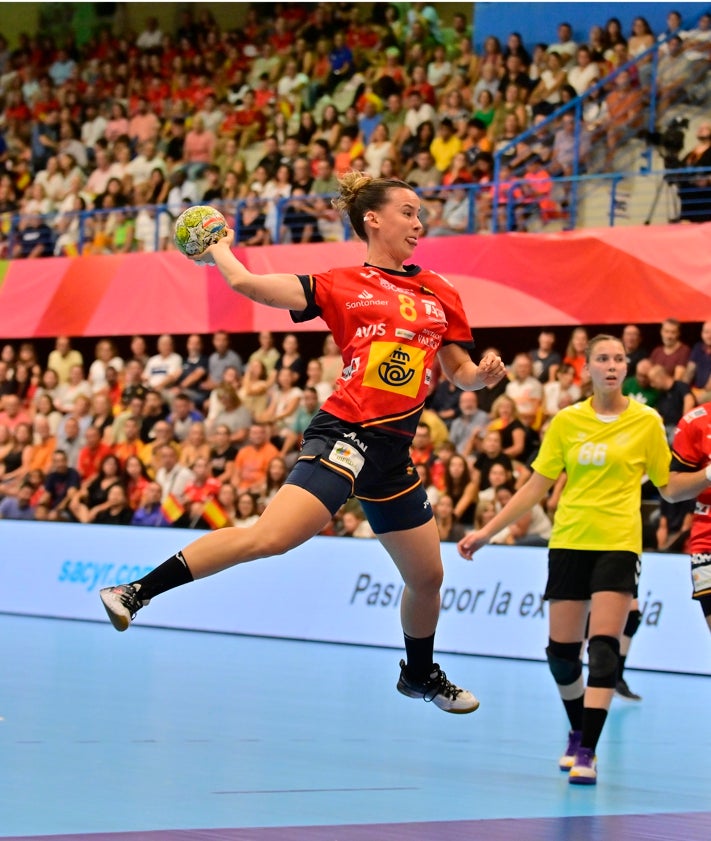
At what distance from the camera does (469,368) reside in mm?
6457

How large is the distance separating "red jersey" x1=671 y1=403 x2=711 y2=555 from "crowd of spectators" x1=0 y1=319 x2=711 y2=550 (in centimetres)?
559

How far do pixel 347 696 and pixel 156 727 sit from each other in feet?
7.18

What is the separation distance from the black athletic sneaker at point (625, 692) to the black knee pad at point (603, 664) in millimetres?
3399

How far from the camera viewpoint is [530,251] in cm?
1622

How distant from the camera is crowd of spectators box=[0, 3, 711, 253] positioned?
1728cm

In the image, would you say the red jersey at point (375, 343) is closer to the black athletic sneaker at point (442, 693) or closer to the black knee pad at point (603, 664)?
the black athletic sneaker at point (442, 693)

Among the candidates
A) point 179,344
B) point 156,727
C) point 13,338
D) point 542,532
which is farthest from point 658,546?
point 13,338

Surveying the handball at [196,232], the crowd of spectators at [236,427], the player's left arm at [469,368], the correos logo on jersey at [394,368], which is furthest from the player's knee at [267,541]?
the crowd of spectators at [236,427]

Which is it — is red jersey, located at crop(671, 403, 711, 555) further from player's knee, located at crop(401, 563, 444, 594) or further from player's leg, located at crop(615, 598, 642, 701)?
player's leg, located at crop(615, 598, 642, 701)

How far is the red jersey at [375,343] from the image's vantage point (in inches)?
244

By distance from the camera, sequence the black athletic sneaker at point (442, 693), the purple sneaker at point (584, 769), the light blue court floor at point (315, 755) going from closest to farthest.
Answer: the light blue court floor at point (315, 755), the black athletic sneaker at point (442, 693), the purple sneaker at point (584, 769)

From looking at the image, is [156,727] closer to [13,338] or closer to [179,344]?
[179,344]

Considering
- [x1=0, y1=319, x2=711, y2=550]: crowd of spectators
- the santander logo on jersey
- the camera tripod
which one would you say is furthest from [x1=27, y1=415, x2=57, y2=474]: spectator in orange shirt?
the santander logo on jersey

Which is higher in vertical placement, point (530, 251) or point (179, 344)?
point (530, 251)
